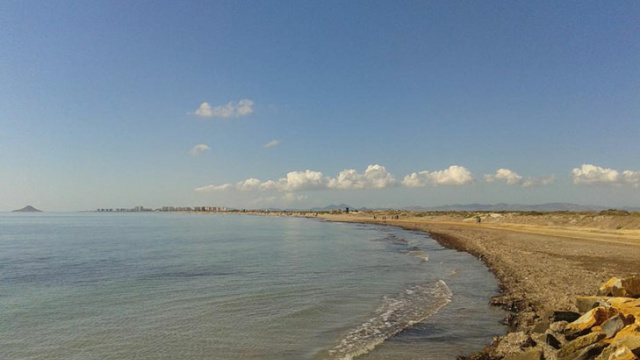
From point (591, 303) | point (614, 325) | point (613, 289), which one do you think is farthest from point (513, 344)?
point (613, 289)

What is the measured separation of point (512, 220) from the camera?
89688mm

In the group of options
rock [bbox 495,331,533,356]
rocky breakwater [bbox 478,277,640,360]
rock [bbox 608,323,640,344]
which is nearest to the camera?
rock [bbox 608,323,640,344]

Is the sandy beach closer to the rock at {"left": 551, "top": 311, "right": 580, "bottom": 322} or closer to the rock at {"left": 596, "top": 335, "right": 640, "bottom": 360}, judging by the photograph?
the rock at {"left": 551, "top": 311, "right": 580, "bottom": 322}

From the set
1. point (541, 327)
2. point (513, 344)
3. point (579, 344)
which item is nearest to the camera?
point (579, 344)

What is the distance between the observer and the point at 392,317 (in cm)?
1578

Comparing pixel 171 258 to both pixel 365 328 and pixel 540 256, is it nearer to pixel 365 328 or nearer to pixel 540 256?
pixel 365 328

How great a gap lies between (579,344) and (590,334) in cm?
38

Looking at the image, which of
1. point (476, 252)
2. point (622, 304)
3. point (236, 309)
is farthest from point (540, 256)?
point (236, 309)

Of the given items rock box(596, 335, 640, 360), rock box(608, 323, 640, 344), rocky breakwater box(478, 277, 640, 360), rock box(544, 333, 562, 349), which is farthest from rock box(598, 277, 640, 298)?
rock box(596, 335, 640, 360)

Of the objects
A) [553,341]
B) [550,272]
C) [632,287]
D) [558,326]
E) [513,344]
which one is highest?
[632,287]

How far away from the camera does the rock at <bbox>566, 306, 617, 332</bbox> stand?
34.2ft

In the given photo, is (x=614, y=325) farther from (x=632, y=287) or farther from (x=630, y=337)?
(x=632, y=287)

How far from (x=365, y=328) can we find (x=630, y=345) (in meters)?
8.32

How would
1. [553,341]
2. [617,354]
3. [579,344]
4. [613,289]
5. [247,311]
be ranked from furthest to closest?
[247,311]
[613,289]
[553,341]
[579,344]
[617,354]
